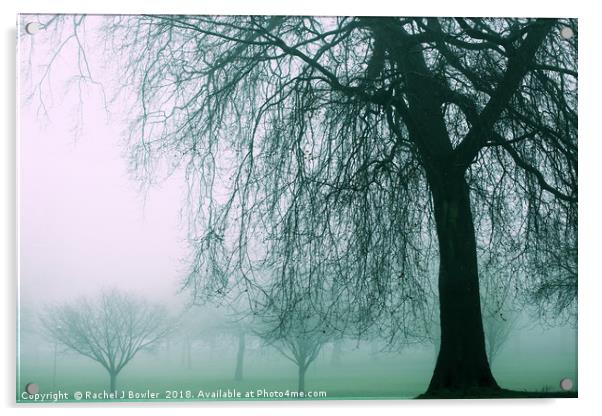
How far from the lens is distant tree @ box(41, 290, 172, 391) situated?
18.2 feet

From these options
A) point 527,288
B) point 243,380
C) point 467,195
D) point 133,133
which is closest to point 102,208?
point 133,133

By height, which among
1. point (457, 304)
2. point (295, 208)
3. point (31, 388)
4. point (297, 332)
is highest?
point (295, 208)

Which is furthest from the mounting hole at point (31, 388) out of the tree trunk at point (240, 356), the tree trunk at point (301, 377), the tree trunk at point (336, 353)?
the tree trunk at point (336, 353)

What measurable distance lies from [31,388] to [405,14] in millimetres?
2948

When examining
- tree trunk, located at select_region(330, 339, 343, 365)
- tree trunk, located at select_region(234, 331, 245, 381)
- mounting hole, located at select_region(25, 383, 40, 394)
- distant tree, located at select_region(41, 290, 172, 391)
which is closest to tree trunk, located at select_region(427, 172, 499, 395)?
tree trunk, located at select_region(330, 339, 343, 365)

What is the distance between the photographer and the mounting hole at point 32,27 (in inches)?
218

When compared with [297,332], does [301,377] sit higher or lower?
lower

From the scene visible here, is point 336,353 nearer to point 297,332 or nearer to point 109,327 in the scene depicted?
point 297,332

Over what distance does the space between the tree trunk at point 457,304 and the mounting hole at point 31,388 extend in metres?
2.17

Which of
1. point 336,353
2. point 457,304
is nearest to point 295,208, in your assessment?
point 336,353

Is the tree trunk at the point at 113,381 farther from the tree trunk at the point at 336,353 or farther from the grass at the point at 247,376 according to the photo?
the tree trunk at the point at 336,353

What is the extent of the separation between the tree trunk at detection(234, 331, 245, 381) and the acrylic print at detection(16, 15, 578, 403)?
11 millimetres

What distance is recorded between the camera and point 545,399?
5691 mm

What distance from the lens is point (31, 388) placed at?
5.50 m
